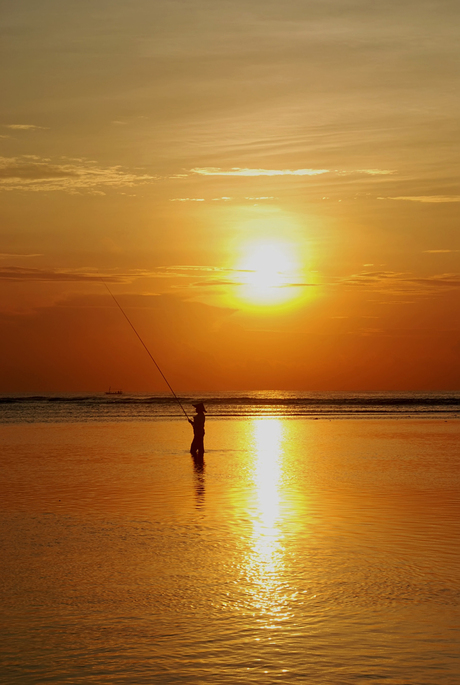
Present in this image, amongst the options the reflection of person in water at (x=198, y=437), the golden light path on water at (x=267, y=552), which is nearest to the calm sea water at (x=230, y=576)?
the golden light path on water at (x=267, y=552)

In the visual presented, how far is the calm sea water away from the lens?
636 centimetres

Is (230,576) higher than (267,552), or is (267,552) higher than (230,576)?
(267,552)

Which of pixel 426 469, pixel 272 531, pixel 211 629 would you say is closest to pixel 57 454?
pixel 426 469

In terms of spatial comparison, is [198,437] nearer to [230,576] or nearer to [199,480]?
[199,480]

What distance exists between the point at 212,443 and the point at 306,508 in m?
16.8

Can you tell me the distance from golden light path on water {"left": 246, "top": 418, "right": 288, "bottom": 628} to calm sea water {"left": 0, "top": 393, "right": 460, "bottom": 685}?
0.03 metres

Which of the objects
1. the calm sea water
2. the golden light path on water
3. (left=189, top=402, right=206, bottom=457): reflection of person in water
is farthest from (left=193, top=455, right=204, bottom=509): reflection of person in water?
the golden light path on water

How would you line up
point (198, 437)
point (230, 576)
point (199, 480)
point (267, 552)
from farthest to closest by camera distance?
point (198, 437), point (199, 480), point (267, 552), point (230, 576)

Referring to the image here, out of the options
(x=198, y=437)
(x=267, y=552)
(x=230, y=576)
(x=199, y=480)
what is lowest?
(x=230, y=576)

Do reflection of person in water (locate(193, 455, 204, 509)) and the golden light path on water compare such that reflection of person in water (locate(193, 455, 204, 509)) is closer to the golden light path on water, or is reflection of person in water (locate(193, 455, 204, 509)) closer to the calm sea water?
the calm sea water

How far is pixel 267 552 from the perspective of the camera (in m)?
10.3

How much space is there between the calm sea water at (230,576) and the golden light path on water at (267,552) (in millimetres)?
33

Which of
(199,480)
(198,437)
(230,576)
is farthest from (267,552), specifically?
(198,437)

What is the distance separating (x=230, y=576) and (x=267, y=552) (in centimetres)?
129
